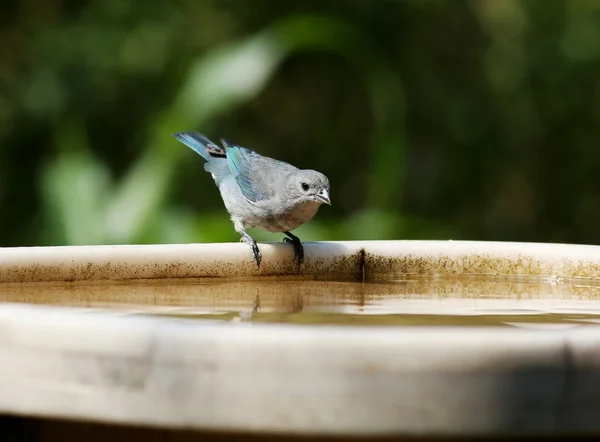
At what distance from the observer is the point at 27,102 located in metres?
8.57

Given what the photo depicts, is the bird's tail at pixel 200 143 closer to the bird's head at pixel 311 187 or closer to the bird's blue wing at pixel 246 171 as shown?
the bird's blue wing at pixel 246 171

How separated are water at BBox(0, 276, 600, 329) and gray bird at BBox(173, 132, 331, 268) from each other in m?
1.16

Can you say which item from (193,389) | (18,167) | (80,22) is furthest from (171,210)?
(193,389)

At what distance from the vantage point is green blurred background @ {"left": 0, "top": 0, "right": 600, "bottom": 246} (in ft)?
28.6

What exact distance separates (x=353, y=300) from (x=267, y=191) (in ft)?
6.21

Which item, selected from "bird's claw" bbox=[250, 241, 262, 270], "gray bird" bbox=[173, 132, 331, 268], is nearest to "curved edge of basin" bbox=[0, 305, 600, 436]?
"bird's claw" bbox=[250, 241, 262, 270]

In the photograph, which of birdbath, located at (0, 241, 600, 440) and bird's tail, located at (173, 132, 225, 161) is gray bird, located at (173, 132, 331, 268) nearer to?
bird's tail, located at (173, 132, 225, 161)

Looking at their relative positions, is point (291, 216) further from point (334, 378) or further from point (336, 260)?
point (334, 378)

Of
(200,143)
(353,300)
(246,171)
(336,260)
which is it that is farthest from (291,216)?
(353,300)

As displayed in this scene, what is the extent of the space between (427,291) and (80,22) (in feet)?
23.1

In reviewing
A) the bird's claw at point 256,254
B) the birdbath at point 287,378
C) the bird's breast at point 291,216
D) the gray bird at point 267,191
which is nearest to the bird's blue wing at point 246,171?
the gray bird at point 267,191

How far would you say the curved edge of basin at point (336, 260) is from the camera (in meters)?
2.44

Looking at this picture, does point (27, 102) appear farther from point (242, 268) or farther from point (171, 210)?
point (242, 268)

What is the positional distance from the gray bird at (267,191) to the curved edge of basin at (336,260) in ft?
3.04
